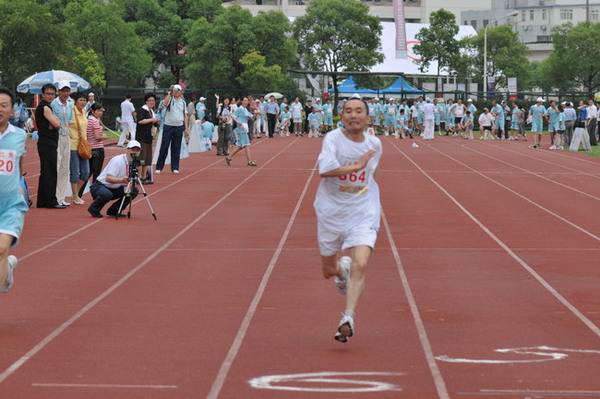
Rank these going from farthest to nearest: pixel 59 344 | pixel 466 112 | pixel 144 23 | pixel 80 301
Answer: pixel 144 23 → pixel 466 112 → pixel 80 301 → pixel 59 344

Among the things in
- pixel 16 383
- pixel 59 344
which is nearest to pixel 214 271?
A: pixel 59 344

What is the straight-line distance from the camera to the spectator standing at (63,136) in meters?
17.0

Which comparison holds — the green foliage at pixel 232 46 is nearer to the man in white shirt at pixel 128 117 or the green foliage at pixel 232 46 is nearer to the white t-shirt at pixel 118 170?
the man in white shirt at pixel 128 117

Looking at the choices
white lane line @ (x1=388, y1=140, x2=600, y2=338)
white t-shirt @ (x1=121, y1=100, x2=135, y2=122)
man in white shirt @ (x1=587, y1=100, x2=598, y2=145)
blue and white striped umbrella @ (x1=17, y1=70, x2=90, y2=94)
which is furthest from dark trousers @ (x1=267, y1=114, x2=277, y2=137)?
white lane line @ (x1=388, y1=140, x2=600, y2=338)

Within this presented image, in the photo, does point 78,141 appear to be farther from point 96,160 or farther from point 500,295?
A: point 500,295

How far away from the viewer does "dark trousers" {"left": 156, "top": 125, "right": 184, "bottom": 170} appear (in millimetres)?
23734

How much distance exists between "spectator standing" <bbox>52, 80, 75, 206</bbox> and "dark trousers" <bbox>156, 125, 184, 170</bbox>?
6542 millimetres

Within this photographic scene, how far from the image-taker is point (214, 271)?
36.7ft

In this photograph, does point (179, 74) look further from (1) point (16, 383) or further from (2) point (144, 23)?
(1) point (16, 383)

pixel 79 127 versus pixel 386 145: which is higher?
pixel 79 127

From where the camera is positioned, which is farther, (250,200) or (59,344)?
(250,200)

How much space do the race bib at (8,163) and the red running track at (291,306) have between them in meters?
1.09

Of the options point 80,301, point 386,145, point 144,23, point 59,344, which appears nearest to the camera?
point 59,344

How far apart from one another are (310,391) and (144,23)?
2932 inches
